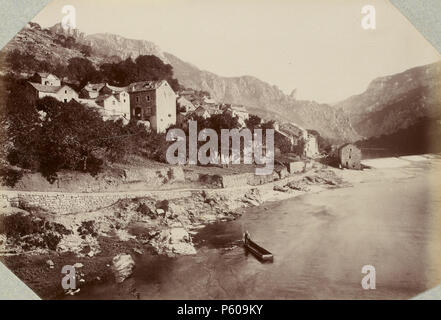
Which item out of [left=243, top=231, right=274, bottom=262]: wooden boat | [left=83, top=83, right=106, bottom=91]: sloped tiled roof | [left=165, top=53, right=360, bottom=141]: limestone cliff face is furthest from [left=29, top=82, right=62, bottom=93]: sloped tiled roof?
[left=243, top=231, right=274, bottom=262]: wooden boat

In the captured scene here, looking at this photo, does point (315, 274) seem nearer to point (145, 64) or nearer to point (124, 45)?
point (145, 64)

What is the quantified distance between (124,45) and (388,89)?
3.34m

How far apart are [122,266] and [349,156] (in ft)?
10.4

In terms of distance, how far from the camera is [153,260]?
4.68 meters

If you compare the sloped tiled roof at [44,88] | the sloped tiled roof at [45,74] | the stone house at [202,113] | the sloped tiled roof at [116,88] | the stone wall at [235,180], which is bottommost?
the stone wall at [235,180]

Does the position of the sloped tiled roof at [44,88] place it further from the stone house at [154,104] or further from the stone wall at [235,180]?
the stone wall at [235,180]

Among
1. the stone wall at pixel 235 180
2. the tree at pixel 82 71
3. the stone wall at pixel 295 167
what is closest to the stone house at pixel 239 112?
the stone wall at pixel 235 180

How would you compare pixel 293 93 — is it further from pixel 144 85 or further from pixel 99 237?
pixel 99 237

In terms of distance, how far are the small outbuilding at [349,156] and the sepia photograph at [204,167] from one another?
0.05 feet

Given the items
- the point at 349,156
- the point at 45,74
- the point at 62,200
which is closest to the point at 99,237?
the point at 62,200

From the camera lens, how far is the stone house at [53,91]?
15.7 feet
